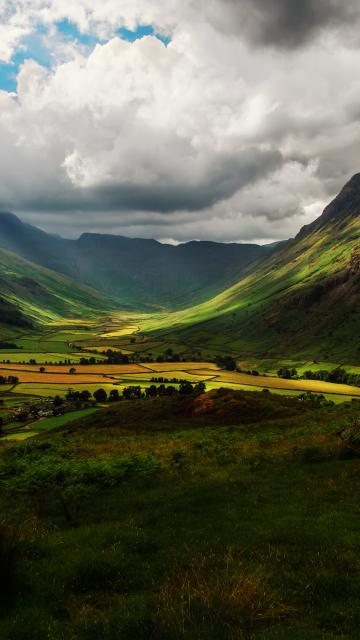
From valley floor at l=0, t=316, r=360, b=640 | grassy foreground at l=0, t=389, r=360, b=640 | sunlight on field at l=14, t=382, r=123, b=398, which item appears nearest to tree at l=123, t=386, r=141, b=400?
sunlight on field at l=14, t=382, r=123, b=398

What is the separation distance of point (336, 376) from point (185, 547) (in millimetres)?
149547

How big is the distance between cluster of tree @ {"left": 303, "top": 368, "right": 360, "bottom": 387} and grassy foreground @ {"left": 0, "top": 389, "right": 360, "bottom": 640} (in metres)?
126

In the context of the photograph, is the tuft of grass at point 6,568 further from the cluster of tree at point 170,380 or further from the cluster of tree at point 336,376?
the cluster of tree at point 336,376

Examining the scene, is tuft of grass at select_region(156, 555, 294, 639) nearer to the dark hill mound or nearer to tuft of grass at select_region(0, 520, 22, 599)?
tuft of grass at select_region(0, 520, 22, 599)

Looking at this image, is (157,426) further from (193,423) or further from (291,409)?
(291,409)

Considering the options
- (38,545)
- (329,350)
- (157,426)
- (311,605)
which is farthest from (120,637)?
(329,350)

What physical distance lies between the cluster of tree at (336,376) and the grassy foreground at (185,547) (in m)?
126

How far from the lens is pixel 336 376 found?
139500mm

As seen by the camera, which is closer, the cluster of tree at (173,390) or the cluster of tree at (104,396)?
the cluster of tree at (173,390)

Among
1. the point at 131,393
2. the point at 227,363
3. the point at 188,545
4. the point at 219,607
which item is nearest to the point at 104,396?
the point at 131,393

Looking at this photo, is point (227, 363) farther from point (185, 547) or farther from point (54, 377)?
point (185, 547)

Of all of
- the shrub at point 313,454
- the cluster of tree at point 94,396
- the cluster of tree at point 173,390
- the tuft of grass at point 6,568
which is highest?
the tuft of grass at point 6,568

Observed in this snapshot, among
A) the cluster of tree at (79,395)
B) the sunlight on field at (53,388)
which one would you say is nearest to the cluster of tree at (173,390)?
the sunlight on field at (53,388)

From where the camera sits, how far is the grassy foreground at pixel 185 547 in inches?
233
